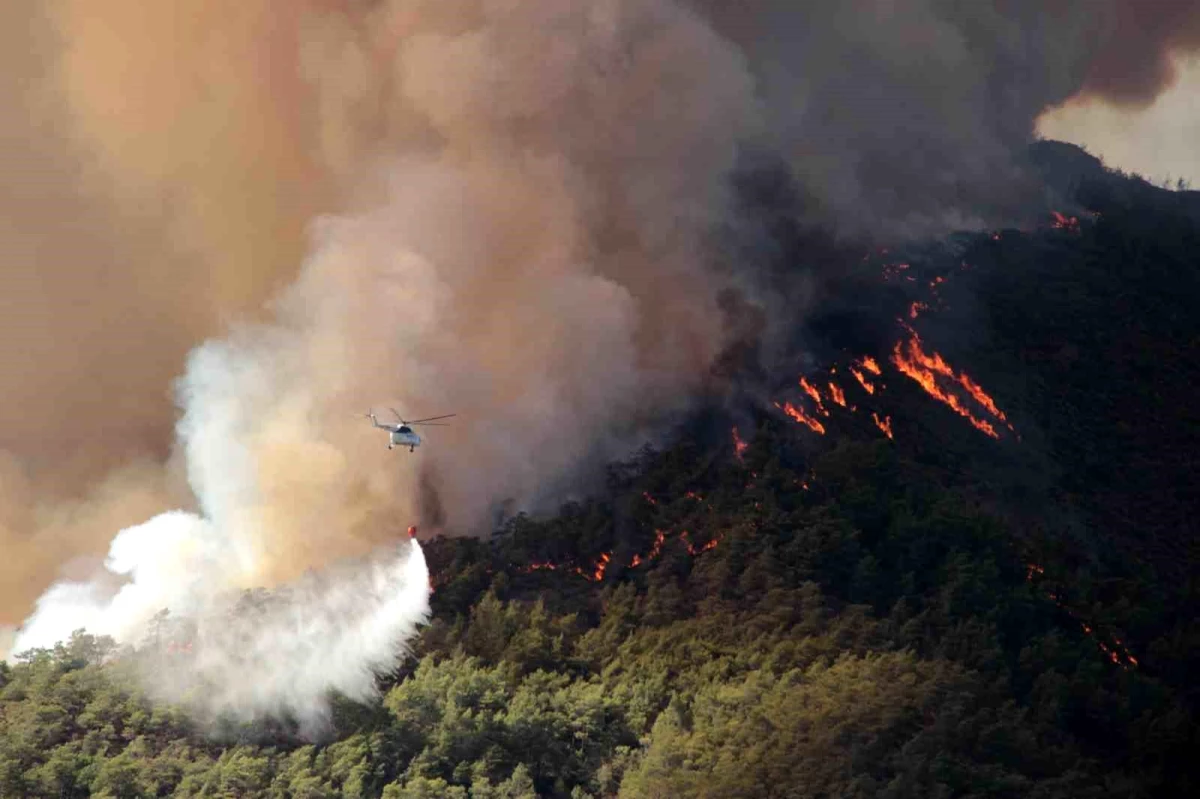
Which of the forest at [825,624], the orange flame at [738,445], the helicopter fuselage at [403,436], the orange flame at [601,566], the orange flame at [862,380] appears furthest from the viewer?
the orange flame at [862,380]

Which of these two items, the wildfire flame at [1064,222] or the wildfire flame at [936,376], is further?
the wildfire flame at [1064,222]

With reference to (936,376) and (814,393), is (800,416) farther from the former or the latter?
(936,376)

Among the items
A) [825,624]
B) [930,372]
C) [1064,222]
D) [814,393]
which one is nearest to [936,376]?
[930,372]

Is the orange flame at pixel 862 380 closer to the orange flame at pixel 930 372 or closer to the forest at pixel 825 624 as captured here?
the forest at pixel 825 624

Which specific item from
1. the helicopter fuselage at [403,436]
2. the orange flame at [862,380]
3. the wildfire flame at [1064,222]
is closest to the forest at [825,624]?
the orange flame at [862,380]

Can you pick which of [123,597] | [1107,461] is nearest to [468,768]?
[123,597]

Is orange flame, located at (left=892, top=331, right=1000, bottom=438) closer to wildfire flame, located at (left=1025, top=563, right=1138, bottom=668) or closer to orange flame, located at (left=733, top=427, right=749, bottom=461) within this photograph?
orange flame, located at (left=733, top=427, right=749, bottom=461)

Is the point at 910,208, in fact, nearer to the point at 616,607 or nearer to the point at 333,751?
the point at 616,607
